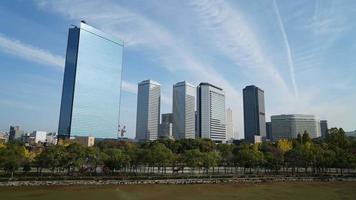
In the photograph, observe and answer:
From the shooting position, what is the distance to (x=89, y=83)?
14612cm

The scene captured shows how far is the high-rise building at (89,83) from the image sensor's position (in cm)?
13950

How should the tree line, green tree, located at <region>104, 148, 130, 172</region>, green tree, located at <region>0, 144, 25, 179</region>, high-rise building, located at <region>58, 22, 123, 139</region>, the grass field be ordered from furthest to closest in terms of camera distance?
high-rise building, located at <region>58, 22, 123, 139</region>, green tree, located at <region>104, 148, 130, 172</region>, the tree line, green tree, located at <region>0, 144, 25, 179</region>, the grass field

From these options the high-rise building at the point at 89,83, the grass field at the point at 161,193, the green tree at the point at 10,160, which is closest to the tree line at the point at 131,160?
the green tree at the point at 10,160

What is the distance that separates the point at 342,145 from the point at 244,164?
35.3 m

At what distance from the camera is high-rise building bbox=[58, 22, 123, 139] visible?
140 meters

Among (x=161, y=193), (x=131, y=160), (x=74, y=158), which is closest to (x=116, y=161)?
(x=131, y=160)

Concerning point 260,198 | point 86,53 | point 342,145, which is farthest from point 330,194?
point 86,53

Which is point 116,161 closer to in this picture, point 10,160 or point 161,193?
point 10,160

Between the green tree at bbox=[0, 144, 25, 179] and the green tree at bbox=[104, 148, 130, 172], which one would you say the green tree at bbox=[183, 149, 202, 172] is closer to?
the green tree at bbox=[104, 148, 130, 172]

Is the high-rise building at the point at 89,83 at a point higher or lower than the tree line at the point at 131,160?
higher

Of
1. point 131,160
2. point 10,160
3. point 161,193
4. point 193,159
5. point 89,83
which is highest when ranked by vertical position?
point 89,83

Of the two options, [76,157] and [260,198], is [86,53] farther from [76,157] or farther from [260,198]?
[260,198]

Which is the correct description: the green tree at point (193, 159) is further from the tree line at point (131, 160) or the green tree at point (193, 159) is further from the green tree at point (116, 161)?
the green tree at point (116, 161)

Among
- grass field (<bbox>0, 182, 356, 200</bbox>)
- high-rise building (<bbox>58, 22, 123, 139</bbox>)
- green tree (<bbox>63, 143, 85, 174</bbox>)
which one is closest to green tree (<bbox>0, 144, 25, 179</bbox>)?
green tree (<bbox>63, 143, 85, 174</bbox>)
